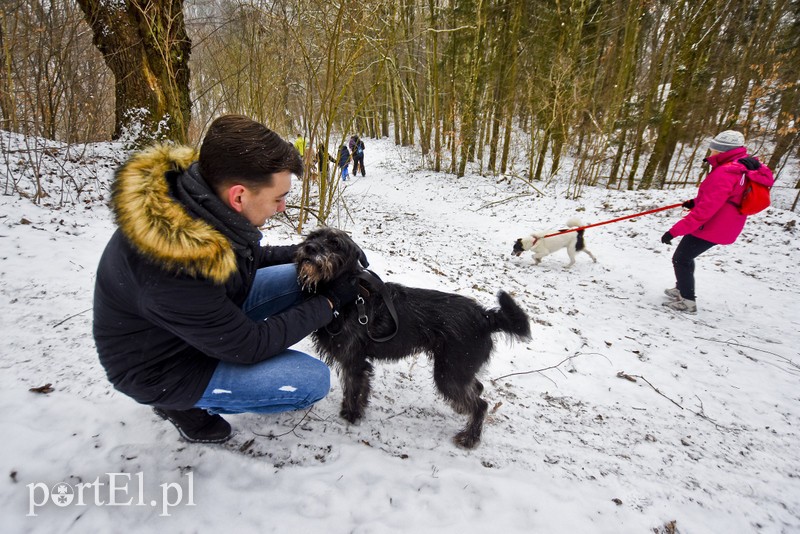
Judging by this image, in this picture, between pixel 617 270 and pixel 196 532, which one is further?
pixel 617 270

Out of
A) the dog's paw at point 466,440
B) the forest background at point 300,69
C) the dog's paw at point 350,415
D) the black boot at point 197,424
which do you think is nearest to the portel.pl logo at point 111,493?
the black boot at point 197,424

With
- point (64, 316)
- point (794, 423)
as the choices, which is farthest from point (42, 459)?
point (794, 423)

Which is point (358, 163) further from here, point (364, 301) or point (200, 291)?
point (200, 291)

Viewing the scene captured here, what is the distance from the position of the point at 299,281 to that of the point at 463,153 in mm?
13391

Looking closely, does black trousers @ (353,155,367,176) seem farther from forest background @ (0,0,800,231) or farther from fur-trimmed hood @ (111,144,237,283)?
fur-trimmed hood @ (111,144,237,283)

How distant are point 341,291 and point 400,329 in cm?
47

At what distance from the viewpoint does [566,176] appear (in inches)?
543

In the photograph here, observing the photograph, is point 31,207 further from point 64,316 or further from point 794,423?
point 794,423

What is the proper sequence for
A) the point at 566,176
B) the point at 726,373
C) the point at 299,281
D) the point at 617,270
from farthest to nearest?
1. the point at 566,176
2. the point at 617,270
3. the point at 726,373
4. the point at 299,281

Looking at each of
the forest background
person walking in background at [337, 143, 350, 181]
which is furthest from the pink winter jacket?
person walking in background at [337, 143, 350, 181]

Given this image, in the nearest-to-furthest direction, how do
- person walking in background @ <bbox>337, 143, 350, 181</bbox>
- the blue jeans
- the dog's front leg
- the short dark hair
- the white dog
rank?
the short dark hair, the blue jeans, the dog's front leg, person walking in background @ <bbox>337, 143, 350, 181</bbox>, the white dog

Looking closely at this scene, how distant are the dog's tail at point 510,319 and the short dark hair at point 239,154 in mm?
1542

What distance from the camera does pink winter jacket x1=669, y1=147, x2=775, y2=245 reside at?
13.5 feet

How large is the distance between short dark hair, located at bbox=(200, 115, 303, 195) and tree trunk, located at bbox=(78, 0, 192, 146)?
451cm
